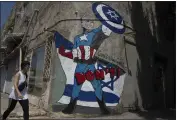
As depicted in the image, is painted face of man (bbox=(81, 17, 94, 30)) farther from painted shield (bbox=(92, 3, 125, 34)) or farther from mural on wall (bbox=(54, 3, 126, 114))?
painted shield (bbox=(92, 3, 125, 34))

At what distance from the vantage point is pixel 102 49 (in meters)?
9.23

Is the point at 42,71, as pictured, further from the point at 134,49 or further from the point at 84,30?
the point at 134,49

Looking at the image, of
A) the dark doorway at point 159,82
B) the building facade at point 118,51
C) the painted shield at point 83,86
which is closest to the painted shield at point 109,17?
the building facade at point 118,51

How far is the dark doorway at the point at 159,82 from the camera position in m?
12.1

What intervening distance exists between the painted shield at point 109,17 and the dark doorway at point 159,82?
3.20 metres

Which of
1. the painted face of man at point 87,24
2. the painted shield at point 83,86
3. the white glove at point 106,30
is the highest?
the painted face of man at point 87,24

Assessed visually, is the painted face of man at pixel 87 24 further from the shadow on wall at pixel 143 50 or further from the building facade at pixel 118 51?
the shadow on wall at pixel 143 50

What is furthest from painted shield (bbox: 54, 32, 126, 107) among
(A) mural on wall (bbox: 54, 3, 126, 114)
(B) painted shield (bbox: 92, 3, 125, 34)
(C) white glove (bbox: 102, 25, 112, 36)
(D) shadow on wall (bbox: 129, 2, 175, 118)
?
(D) shadow on wall (bbox: 129, 2, 175, 118)

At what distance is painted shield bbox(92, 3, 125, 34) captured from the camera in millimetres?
9346

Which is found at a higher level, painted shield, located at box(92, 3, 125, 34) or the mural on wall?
painted shield, located at box(92, 3, 125, 34)

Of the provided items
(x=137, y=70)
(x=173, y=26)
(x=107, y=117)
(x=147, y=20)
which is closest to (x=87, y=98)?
(x=107, y=117)

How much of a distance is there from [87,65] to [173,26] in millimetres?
6257

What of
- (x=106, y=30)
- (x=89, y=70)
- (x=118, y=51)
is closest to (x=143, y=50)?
(x=118, y=51)

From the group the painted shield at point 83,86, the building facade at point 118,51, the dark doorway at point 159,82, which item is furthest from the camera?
the dark doorway at point 159,82
